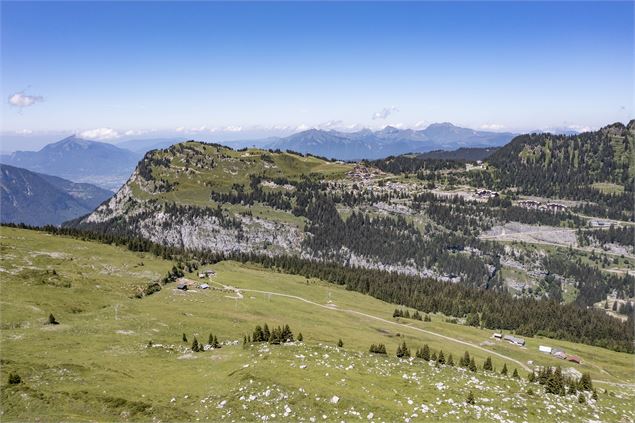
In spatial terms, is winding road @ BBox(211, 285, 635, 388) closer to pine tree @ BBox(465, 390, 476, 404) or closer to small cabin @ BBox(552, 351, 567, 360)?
small cabin @ BBox(552, 351, 567, 360)

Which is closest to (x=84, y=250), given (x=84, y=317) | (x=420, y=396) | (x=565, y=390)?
(x=84, y=317)

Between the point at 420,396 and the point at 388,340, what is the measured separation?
63838mm

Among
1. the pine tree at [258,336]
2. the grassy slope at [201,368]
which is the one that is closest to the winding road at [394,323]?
the grassy slope at [201,368]

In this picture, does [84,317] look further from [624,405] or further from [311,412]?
[624,405]

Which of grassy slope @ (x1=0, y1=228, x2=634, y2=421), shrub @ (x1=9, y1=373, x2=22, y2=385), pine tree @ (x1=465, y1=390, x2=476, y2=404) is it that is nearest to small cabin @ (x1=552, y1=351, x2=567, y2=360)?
grassy slope @ (x1=0, y1=228, x2=634, y2=421)

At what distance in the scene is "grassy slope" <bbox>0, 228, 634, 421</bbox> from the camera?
4806 centimetres

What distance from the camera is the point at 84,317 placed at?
94.9m

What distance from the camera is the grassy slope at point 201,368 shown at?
4806 cm

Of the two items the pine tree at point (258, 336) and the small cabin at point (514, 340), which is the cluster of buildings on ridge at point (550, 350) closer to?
the small cabin at point (514, 340)

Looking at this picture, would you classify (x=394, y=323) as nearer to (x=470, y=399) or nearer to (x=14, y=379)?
(x=470, y=399)

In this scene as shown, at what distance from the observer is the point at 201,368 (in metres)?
65.0

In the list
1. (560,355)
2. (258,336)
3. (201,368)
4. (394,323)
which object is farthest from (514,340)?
(201,368)

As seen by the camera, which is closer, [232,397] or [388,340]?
[232,397]

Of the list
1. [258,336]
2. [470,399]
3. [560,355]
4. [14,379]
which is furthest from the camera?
[560,355]
